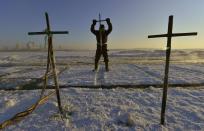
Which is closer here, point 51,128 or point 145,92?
point 51,128

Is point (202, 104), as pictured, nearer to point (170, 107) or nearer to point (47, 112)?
point (170, 107)

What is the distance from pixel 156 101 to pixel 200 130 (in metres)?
1.77

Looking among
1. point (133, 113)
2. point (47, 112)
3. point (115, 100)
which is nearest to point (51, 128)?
point (47, 112)

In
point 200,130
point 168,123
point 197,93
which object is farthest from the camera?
point 197,93

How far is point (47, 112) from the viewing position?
5.17 metres

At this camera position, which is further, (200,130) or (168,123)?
(168,123)

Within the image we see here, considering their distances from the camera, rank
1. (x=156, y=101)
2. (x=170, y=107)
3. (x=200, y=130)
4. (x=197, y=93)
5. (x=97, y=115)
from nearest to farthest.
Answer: (x=200, y=130) < (x=97, y=115) < (x=170, y=107) < (x=156, y=101) < (x=197, y=93)

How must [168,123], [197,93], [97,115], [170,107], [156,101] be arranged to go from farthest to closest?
[197,93] → [156,101] → [170,107] → [97,115] → [168,123]

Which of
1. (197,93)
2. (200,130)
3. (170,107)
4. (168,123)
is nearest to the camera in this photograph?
(200,130)

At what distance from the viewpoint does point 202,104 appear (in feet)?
18.9

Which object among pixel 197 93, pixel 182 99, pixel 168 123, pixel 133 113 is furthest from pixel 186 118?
pixel 197 93

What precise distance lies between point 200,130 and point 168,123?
571mm

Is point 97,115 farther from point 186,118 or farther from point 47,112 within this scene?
point 186,118

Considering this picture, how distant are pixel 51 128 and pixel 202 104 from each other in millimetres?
3624
